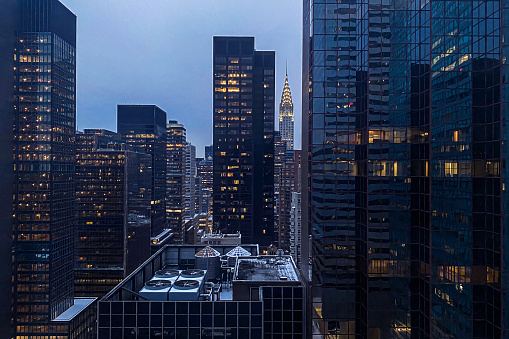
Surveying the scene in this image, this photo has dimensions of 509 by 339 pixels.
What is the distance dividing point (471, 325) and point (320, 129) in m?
26.9

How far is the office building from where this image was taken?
41625 mm

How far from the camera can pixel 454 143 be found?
3791 centimetres

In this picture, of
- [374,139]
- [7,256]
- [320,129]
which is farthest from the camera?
[7,256]

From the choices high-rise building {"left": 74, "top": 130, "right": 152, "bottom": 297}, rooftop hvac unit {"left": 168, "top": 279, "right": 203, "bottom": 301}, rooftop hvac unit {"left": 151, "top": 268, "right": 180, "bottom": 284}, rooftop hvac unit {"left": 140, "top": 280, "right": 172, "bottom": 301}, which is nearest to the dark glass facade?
high-rise building {"left": 74, "top": 130, "right": 152, "bottom": 297}

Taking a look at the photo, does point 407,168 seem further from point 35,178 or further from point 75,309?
point 75,309

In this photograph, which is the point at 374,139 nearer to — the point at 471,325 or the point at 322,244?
the point at 322,244

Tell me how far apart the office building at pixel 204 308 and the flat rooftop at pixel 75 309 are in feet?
192

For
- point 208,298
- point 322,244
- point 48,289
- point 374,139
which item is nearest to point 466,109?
point 374,139

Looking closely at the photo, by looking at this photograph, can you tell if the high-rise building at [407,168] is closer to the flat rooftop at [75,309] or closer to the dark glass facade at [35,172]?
the dark glass facade at [35,172]

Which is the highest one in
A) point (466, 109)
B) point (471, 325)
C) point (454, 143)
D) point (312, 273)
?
point (466, 109)

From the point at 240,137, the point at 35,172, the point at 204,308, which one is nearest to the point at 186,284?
the point at 204,308

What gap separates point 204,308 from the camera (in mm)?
42125

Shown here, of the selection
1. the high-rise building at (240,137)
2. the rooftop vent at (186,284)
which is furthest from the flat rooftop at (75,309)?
the high-rise building at (240,137)

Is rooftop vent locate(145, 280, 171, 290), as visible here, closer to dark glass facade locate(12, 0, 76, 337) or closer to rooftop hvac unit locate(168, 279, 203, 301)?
rooftop hvac unit locate(168, 279, 203, 301)
